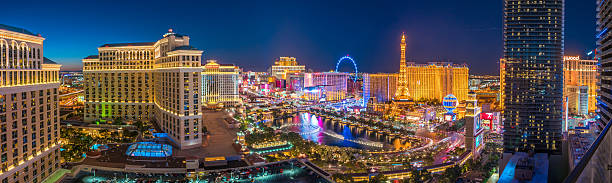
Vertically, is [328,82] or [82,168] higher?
[328,82]

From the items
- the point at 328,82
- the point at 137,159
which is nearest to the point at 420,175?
the point at 137,159

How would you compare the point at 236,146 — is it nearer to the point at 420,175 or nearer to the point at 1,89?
the point at 420,175

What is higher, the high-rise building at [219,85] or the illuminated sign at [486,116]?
the high-rise building at [219,85]

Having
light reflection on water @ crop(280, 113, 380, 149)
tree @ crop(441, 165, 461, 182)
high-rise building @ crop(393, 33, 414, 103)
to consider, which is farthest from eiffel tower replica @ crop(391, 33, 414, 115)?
tree @ crop(441, 165, 461, 182)

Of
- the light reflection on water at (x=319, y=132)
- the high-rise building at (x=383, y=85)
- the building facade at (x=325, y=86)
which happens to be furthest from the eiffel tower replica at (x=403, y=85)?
the building facade at (x=325, y=86)

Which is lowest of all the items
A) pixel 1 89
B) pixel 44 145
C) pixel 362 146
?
pixel 362 146

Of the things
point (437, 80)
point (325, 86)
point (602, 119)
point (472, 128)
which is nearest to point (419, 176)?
point (602, 119)

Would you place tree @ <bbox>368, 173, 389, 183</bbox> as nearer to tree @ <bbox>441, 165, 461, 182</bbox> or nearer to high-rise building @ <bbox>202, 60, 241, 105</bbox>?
tree @ <bbox>441, 165, 461, 182</bbox>

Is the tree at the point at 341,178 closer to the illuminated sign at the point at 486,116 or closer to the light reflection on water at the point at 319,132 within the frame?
the light reflection on water at the point at 319,132
